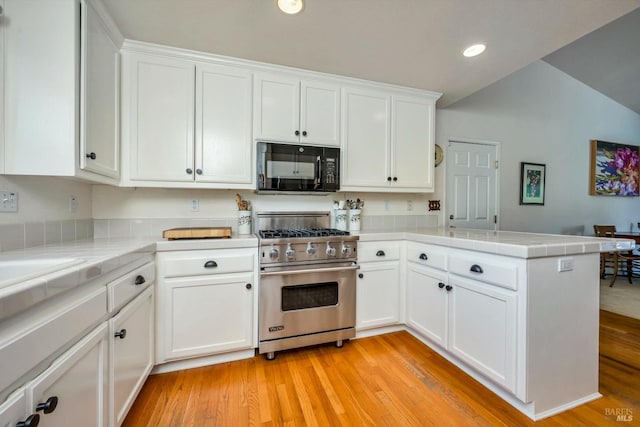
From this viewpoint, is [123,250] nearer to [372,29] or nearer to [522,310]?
[372,29]

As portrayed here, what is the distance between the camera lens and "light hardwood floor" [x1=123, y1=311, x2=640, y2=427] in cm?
137

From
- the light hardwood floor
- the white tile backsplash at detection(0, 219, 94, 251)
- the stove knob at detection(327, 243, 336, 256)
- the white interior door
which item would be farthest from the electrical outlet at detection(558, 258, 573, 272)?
the white tile backsplash at detection(0, 219, 94, 251)

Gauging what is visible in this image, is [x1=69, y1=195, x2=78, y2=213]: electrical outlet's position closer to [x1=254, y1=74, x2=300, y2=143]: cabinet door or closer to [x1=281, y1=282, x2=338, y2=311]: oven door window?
[x1=254, y1=74, x2=300, y2=143]: cabinet door

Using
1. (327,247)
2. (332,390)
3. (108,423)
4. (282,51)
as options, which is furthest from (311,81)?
(108,423)

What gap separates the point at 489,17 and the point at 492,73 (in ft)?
2.68

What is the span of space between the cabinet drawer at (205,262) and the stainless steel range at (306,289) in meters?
0.13

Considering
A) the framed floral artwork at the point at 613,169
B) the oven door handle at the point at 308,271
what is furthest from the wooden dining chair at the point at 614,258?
the oven door handle at the point at 308,271

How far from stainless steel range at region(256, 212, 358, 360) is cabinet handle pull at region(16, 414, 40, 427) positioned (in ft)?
4.06

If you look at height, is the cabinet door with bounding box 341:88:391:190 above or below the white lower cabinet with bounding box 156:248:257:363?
above

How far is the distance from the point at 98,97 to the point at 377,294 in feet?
7.79

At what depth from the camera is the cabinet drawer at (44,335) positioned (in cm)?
60

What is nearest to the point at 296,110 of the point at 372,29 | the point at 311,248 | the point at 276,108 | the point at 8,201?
the point at 276,108

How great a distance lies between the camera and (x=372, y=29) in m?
1.71

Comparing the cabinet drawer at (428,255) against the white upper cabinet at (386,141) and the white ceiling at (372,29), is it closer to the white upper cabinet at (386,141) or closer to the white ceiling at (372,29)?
the white upper cabinet at (386,141)
